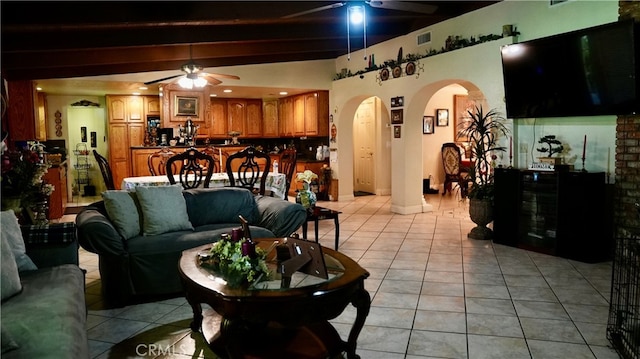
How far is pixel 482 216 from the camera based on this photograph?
540cm

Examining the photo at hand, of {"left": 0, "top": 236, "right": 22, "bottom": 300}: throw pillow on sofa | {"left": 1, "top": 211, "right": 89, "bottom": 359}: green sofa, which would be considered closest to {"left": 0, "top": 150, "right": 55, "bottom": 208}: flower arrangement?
{"left": 1, "top": 211, "right": 89, "bottom": 359}: green sofa

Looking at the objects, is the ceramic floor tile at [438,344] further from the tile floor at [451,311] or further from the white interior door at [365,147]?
the white interior door at [365,147]

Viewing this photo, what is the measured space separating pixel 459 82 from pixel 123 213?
4.88 metres

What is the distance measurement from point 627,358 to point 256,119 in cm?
890

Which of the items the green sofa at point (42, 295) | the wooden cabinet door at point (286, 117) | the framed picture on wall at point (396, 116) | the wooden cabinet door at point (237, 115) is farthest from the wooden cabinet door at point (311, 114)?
the green sofa at point (42, 295)

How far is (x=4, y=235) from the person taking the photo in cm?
246

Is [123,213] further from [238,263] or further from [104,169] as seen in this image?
[104,169]

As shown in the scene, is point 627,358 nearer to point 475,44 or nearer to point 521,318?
point 521,318

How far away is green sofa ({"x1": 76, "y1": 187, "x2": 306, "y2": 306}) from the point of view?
3.27 metres

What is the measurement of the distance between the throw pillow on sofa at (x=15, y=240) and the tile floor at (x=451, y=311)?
0.63m

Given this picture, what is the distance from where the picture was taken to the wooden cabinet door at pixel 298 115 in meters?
9.50

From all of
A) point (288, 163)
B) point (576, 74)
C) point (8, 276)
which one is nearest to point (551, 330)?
point (576, 74)

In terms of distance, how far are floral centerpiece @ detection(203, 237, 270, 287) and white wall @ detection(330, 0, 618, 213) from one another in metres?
3.95

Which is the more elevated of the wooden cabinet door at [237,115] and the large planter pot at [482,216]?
the wooden cabinet door at [237,115]
